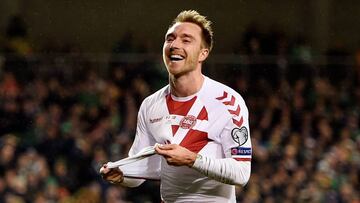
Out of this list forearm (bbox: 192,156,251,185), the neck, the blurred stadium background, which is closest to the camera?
forearm (bbox: 192,156,251,185)

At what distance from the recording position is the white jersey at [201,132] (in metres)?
5.02

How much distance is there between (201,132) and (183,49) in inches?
18.3

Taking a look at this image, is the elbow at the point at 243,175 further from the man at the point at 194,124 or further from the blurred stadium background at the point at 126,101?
the blurred stadium background at the point at 126,101

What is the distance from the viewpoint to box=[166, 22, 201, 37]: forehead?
518 centimetres

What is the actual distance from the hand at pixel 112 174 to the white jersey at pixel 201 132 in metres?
0.23

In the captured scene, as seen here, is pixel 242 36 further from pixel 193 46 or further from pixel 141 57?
pixel 193 46

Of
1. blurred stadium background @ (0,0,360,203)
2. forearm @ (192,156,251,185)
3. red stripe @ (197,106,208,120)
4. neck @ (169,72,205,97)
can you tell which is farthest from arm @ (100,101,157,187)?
blurred stadium background @ (0,0,360,203)

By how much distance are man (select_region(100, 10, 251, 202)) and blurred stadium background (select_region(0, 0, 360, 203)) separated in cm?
584

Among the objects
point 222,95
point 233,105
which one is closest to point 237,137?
point 233,105

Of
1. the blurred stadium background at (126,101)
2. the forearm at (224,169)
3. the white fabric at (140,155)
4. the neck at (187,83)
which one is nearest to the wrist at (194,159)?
the forearm at (224,169)

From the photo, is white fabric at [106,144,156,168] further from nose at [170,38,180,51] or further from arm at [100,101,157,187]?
nose at [170,38,180,51]

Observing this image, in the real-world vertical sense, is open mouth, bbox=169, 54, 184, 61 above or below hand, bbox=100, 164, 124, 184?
above

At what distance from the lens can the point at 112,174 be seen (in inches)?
204

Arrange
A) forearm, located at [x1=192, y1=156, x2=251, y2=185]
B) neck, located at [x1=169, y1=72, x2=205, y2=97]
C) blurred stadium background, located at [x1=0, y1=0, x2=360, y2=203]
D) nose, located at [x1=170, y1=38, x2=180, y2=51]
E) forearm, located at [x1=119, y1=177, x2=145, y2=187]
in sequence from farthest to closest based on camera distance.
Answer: blurred stadium background, located at [x1=0, y1=0, x2=360, y2=203] → forearm, located at [x1=119, y1=177, x2=145, y2=187] → neck, located at [x1=169, y1=72, x2=205, y2=97] → nose, located at [x1=170, y1=38, x2=180, y2=51] → forearm, located at [x1=192, y1=156, x2=251, y2=185]
